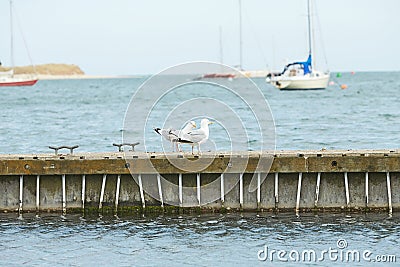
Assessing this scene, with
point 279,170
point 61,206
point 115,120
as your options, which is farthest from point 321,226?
point 115,120

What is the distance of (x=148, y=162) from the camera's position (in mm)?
21984

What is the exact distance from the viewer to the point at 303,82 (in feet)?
386

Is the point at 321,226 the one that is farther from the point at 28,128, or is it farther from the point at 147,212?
the point at 28,128

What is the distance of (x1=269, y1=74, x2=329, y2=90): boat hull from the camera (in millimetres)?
117688

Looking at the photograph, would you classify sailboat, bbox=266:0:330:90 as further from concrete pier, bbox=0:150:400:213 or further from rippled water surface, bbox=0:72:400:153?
concrete pier, bbox=0:150:400:213

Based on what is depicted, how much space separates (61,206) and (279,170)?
18.1 ft

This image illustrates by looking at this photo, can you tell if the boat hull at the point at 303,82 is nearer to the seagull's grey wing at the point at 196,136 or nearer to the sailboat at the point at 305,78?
the sailboat at the point at 305,78

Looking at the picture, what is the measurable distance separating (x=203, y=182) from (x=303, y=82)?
317ft

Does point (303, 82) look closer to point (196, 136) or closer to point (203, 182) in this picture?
point (196, 136)

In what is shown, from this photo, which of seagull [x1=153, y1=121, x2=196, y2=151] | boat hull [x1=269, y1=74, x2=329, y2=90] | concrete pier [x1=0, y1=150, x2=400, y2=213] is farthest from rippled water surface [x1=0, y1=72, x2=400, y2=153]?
boat hull [x1=269, y1=74, x2=329, y2=90]

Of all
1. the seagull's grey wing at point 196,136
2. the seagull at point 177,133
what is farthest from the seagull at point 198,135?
the seagull at point 177,133

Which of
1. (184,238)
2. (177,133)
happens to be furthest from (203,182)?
(184,238)

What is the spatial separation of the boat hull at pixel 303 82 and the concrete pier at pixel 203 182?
96.0 m

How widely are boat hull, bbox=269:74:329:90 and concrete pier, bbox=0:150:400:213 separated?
315ft
